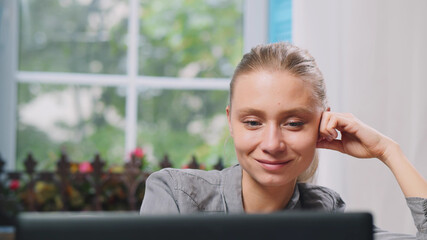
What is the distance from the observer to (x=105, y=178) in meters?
2.43

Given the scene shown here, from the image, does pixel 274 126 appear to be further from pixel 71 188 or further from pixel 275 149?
pixel 71 188

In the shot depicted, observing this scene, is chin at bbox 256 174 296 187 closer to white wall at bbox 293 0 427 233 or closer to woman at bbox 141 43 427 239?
woman at bbox 141 43 427 239

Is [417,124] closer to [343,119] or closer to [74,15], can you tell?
[343,119]

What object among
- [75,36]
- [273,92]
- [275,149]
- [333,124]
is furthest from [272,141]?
[75,36]

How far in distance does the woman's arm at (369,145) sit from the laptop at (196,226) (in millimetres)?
749

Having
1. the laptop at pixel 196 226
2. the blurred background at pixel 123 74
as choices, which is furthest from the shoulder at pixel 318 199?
the blurred background at pixel 123 74

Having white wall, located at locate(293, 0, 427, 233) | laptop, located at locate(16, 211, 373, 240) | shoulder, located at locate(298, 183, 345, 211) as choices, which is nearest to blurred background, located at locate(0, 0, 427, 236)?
white wall, located at locate(293, 0, 427, 233)

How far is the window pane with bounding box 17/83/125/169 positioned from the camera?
104 inches

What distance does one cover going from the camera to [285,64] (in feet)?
4.10

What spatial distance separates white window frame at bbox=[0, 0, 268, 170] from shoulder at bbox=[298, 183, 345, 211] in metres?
1.51

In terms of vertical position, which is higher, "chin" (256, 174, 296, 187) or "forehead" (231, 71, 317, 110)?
"forehead" (231, 71, 317, 110)

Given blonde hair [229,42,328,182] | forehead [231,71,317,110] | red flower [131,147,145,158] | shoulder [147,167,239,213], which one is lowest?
red flower [131,147,145,158]

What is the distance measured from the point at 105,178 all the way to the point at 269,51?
4.43 feet

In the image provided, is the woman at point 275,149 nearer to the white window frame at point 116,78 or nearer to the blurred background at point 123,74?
the blurred background at point 123,74
